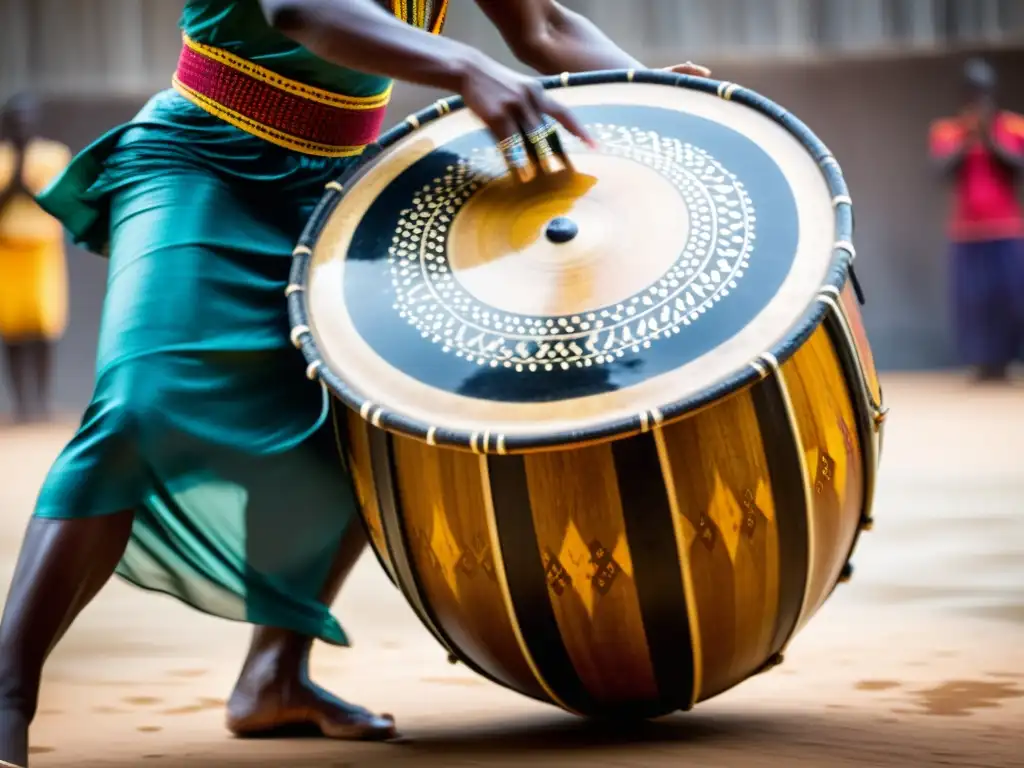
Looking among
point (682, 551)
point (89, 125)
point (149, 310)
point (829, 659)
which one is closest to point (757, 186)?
point (682, 551)

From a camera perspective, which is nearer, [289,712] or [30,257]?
[289,712]

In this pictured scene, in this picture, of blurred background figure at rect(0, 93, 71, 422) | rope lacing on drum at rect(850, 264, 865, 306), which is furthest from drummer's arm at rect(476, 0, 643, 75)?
blurred background figure at rect(0, 93, 71, 422)

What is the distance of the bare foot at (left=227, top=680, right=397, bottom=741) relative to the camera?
7.44ft

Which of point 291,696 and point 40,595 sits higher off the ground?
point 40,595

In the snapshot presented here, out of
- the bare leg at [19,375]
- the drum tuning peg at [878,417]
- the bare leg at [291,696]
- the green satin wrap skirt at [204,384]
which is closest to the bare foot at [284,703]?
the bare leg at [291,696]

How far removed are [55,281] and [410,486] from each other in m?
7.94

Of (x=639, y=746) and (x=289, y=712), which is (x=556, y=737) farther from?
(x=289, y=712)

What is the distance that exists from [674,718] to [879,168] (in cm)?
891

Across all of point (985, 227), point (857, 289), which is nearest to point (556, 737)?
point (857, 289)

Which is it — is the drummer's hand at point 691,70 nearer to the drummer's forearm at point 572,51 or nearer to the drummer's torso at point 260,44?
the drummer's forearm at point 572,51

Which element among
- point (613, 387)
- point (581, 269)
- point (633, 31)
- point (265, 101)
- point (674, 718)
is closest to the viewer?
point (613, 387)

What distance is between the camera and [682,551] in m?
1.80

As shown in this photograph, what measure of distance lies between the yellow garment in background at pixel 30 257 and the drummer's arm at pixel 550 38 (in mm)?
6956

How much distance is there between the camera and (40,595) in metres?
1.92
